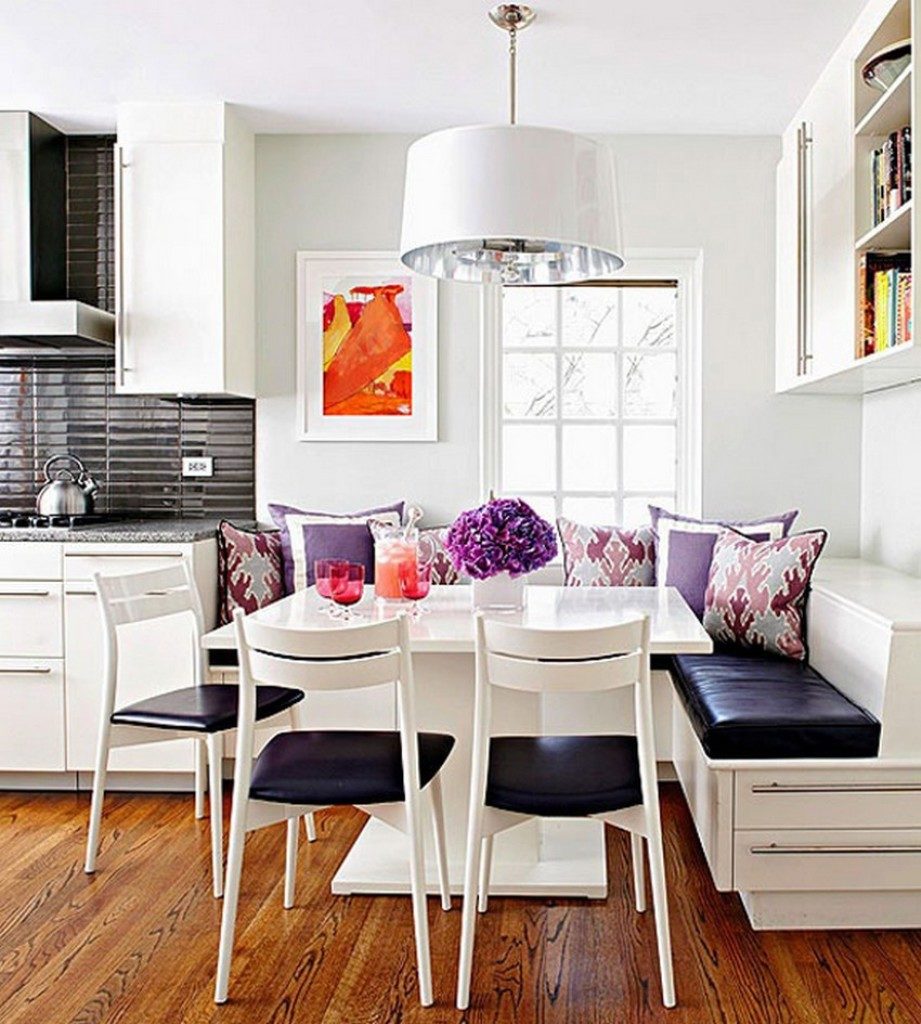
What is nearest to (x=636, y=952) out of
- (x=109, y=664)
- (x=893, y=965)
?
(x=893, y=965)

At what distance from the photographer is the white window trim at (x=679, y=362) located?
4508 mm

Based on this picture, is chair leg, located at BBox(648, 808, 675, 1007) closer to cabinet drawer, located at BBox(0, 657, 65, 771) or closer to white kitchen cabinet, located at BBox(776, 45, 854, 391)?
white kitchen cabinet, located at BBox(776, 45, 854, 391)

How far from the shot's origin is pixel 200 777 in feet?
12.0

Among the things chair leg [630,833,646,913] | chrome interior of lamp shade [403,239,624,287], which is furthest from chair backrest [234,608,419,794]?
chrome interior of lamp shade [403,239,624,287]

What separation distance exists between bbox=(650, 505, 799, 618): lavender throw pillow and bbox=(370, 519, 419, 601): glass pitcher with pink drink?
1.24 m

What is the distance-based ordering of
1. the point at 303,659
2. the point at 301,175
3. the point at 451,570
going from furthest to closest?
1. the point at 301,175
2. the point at 451,570
3. the point at 303,659

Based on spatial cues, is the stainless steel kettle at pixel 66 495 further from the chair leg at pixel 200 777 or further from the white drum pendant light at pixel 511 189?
the white drum pendant light at pixel 511 189

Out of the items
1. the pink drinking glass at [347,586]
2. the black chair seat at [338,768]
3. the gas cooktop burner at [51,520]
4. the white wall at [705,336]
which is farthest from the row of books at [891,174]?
the gas cooktop burner at [51,520]

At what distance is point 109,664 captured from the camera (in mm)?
3172

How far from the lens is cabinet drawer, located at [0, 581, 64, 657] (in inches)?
153

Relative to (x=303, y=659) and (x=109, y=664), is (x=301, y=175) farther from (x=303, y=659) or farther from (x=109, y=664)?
(x=303, y=659)

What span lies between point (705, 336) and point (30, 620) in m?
2.76

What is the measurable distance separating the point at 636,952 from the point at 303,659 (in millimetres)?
1074

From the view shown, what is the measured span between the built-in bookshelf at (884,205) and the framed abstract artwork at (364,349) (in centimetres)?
177
